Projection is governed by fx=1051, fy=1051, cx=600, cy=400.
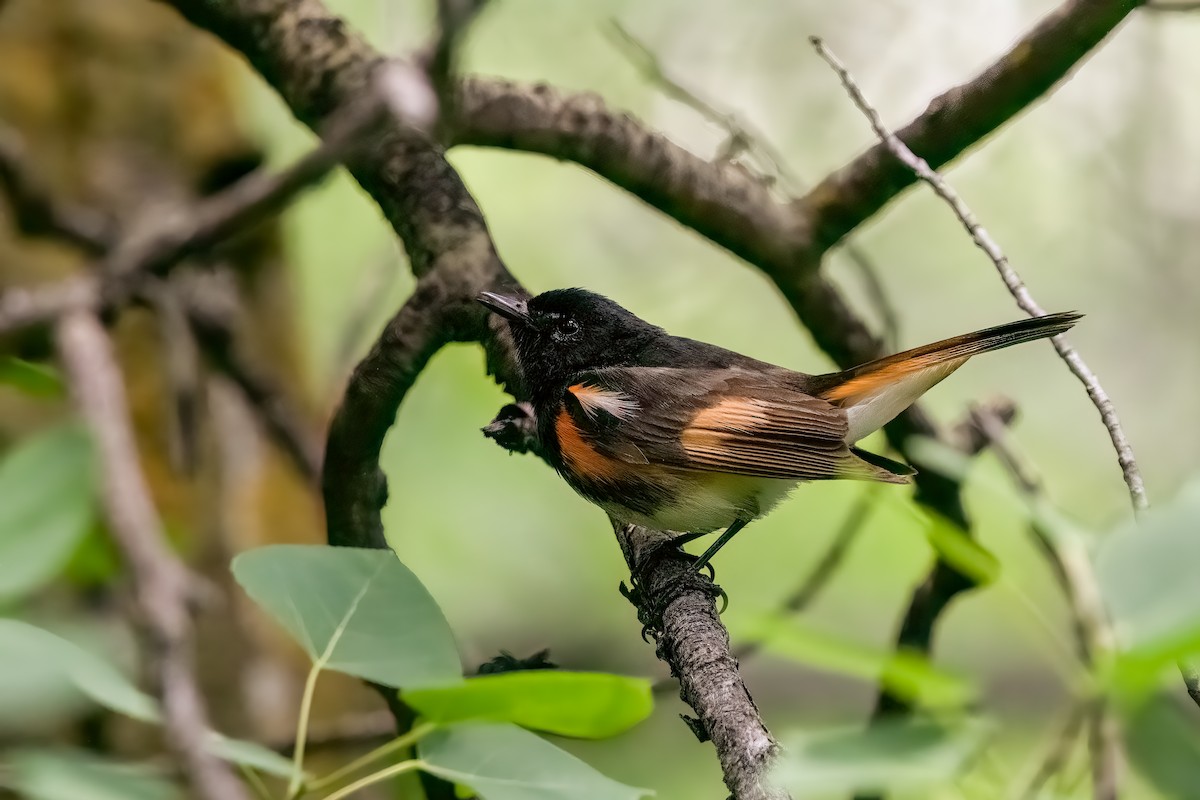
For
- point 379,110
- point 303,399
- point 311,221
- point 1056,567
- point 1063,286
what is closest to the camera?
point 379,110

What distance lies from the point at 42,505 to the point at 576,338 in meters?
1.84

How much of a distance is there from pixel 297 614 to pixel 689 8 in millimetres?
4727

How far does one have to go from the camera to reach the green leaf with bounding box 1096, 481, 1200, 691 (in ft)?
2.16

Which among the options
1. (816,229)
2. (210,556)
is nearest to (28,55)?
(210,556)

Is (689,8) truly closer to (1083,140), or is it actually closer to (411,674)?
(1083,140)

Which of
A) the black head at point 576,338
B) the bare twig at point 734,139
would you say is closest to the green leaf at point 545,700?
the black head at point 576,338

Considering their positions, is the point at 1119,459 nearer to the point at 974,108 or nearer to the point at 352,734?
the point at 974,108

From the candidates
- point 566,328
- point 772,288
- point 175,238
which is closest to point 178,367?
point 175,238

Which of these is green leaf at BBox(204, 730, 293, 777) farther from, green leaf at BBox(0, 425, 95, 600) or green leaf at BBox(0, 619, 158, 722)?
green leaf at BBox(0, 425, 95, 600)

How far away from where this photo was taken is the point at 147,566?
5.21 feet

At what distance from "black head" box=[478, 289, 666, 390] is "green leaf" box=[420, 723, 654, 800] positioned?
148 cm

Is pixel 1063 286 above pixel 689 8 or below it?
below

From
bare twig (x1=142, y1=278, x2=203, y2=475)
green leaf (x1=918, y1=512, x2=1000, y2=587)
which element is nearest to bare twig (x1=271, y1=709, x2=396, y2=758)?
bare twig (x1=142, y1=278, x2=203, y2=475)

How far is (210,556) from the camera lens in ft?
10.9
